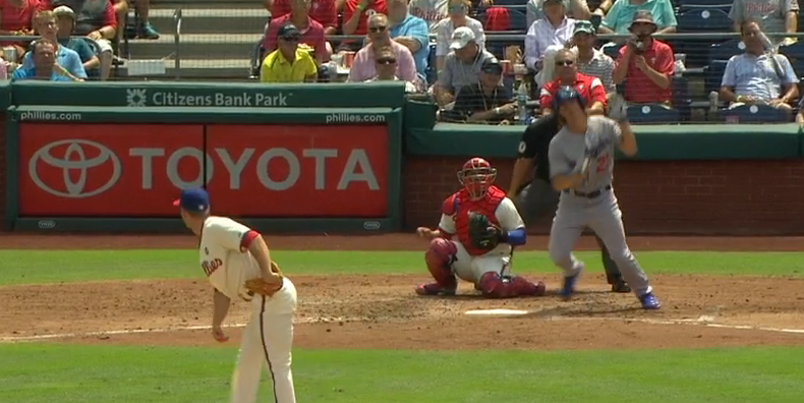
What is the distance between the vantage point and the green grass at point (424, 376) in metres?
7.94

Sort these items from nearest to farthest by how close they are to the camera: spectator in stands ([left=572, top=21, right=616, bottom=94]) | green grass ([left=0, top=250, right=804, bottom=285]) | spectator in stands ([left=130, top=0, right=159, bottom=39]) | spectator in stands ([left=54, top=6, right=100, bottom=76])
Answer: green grass ([left=0, top=250, right=804, bottom=285])
spectator in stands ([left=572, top=21, right=616, bottom=94])
spectator in stands ([left=54, top=6, right=100, bottom=76])
spectator in stands ([left=130, top=0, right=159, bottom=39])

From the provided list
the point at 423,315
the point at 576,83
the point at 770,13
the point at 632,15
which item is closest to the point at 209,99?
the point at 632,15

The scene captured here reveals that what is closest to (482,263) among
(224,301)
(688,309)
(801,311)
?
(688,309)

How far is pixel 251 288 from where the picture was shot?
23.3ft

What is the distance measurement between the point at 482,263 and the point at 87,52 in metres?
7.64

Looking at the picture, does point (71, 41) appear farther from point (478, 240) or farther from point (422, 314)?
point (422, 314)

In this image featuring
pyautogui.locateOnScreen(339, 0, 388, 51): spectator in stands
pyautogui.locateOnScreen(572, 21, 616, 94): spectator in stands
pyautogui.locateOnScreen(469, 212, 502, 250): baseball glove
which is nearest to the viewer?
pyautogui.locateOnScreen(469, 212, 502, 250): baseball glove

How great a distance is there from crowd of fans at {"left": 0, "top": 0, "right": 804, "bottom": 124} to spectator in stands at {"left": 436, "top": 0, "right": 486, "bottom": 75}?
2cm

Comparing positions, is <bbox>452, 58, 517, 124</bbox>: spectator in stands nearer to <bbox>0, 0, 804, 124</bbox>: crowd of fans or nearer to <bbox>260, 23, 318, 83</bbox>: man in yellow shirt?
<bbox>0, 0, 804, 124</bbox>: crowd of fans

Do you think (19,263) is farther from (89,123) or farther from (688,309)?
(688,309)

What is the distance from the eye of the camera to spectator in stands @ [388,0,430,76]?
17344 millimetres

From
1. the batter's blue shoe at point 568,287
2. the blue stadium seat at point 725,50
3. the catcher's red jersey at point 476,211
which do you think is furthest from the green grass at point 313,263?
the blue stadium seat at point 725,50

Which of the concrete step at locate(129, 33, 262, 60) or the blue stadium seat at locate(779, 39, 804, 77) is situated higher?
the blue stadium seat at locate(779, 39, 804, 77)

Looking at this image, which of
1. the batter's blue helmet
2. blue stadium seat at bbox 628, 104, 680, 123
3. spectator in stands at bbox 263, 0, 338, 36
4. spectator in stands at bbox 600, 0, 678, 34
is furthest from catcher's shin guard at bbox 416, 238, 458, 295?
spectator in stands at bbox 263, 0, 338, 36
